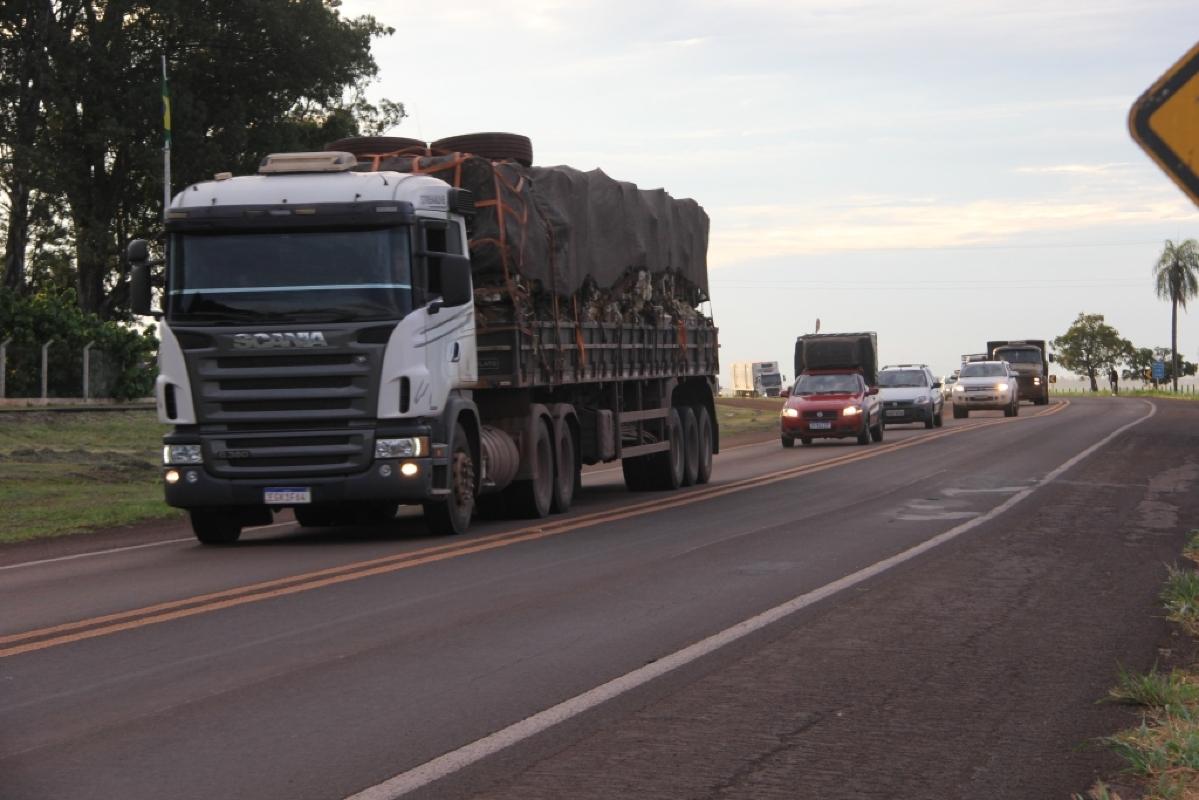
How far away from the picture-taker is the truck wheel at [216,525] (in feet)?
55.0

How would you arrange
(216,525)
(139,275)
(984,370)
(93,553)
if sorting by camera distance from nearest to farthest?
(139,275) → (93,553) → (216,525) → (984,370)

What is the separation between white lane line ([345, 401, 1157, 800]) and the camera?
21.1 feet

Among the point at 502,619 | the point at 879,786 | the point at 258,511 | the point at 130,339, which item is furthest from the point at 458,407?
the point at 130,339

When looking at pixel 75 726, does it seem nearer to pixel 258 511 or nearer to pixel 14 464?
pixel 258 511

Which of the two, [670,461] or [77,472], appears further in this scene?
[77,472]

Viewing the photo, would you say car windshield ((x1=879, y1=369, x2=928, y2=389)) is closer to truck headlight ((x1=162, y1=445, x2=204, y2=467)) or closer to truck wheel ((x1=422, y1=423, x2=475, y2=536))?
truck wheel ((x1=422, y1=423, x2=475, y2=536))

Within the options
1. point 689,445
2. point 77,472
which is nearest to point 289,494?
point 689,445

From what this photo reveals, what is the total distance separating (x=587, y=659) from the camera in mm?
9242

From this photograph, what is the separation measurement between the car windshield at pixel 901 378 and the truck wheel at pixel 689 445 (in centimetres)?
2248

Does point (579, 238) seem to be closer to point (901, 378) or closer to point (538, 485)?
point (538, 485)

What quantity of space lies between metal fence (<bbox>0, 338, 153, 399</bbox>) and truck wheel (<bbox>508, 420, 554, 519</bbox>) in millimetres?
21258

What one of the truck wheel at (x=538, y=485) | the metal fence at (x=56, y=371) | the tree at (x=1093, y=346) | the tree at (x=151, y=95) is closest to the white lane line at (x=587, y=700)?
the truck wheel at (x=538, y=485)

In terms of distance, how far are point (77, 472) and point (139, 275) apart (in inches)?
474

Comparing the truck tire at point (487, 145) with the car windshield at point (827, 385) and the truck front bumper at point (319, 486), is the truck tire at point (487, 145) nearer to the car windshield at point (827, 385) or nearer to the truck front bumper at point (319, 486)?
the truck front bumper at point (319, 486)
